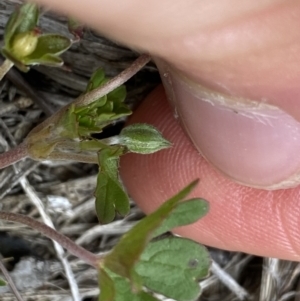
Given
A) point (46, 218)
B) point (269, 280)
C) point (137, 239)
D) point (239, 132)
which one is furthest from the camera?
point (269, 280)

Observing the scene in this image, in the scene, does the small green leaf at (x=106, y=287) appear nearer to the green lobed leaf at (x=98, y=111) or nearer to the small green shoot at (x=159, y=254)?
the small green shoot at (x=159, y=254)

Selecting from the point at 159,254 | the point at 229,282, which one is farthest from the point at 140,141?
the point at 229,282

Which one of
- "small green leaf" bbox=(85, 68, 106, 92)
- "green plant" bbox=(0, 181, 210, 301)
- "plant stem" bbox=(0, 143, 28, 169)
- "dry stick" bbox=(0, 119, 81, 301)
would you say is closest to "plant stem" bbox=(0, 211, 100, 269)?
"green plant" bbox=(0, 181, 210, 301)

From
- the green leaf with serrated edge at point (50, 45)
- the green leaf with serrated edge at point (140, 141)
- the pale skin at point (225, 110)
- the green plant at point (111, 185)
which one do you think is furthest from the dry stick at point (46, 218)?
the green leaf with serrated edge at point (50, 45)

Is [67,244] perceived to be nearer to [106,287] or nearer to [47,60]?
[106,287]

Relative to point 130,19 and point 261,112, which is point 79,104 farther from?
point 261,112

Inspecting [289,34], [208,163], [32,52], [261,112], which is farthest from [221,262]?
[32,52]

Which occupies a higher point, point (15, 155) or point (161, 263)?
point (15, 155)
